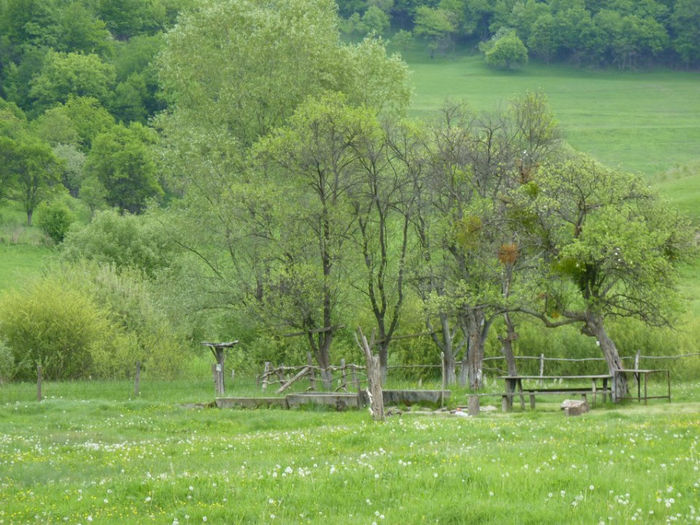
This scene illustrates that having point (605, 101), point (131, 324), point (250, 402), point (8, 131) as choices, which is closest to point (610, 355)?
point (250, 402)

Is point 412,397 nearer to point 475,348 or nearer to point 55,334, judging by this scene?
point 475,348

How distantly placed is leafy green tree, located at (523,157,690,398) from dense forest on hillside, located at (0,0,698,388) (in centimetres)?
10

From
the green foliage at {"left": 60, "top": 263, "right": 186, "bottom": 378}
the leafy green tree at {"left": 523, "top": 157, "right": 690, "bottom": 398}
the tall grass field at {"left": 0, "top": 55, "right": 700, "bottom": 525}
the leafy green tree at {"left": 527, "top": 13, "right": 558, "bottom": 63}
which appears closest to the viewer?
the tall grass field at {"left": 0, "top": 55, "right": 700, "bottom": 525}

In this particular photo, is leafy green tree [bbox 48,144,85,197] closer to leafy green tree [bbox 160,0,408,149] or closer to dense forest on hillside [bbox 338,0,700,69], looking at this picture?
leafy green tree [bbox 160,0,408,149]

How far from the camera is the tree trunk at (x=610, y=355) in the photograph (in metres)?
32.4

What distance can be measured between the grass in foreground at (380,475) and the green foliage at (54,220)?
7200 centimetres

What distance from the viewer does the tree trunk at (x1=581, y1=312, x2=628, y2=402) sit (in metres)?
32.4

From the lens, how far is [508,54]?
17175 centimetres

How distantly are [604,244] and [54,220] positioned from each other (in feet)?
247

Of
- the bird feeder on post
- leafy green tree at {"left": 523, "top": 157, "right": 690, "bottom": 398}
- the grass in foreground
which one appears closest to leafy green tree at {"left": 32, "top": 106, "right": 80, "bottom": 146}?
the bird feeder on post

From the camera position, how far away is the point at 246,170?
4803 centimetres

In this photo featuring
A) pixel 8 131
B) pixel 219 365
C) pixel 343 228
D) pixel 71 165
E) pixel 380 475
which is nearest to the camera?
pixel 380 475

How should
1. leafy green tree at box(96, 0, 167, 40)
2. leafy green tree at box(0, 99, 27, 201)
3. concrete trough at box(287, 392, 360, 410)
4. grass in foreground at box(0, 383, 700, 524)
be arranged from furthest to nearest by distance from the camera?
leafy green tree at box(96, 0, 167, 40) → leafy green tree at box(0, 99, 27, 201) → concrete trough at box(287, 392, 360, 410) → grass in foreground at box(0, 383, 700, 524)

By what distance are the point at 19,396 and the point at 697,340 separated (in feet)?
120
